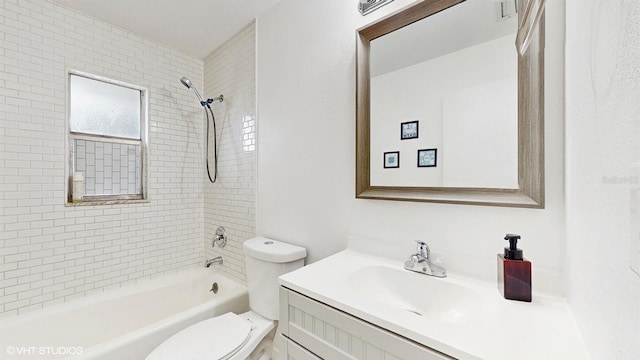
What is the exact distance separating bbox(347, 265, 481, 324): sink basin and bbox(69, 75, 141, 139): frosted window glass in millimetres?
2154

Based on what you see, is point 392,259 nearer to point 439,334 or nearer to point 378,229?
point 378,229

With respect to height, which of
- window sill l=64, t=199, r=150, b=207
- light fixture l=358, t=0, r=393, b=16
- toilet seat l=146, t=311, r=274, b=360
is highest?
light fixture l=358, t=0, r=393, b=16

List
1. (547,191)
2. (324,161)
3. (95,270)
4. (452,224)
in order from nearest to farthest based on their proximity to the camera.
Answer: (547,191) → (452,224) → (324,161) → (95,270)

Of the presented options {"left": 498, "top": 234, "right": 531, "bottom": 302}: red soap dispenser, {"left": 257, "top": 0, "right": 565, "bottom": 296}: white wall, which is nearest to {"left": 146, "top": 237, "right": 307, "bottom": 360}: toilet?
{"left": 257, "top": 0, "right": 565, "bottom": 296}: white wall

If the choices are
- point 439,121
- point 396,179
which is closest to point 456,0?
point 439,121

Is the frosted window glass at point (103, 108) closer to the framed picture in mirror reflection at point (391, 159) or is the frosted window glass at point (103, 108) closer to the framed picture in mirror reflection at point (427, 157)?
the framed picture in mirror reflection at point (391, 159)

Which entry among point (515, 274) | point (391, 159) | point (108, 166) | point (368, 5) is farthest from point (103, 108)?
point (515, 274)

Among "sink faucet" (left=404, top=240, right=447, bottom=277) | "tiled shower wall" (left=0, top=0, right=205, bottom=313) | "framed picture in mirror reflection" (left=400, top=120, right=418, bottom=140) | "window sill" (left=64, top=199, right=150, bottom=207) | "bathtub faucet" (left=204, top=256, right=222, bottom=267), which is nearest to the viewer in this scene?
"sink faucet" (left=404, top=240, right=447, bottom=277)

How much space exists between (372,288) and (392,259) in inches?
6.5

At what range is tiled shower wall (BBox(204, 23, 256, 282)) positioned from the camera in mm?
1917

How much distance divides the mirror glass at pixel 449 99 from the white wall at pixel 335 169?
10 centimetres

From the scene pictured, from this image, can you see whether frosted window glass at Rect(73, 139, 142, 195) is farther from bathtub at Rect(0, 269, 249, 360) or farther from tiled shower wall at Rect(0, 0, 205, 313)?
bathtub at Rect(0, 269, 249, 360)

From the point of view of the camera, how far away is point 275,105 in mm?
1701

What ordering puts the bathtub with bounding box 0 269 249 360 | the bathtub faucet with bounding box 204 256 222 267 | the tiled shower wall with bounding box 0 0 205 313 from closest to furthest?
the bathtub with bounding box 0 269 249 360
the tiled shower wall with bounding box 0 0 205 313
the bathtub faucet with bounding box 204 256 222 267
